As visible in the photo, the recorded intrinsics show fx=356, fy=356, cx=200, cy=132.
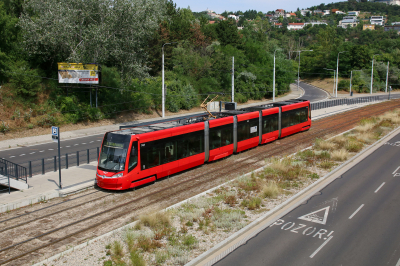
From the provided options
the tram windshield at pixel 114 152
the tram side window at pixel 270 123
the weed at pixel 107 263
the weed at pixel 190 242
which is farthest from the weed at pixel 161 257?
the tram side window at pixel 270 123

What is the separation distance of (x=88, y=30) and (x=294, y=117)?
20.3 meters

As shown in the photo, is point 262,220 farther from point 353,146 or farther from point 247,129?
point 353,146

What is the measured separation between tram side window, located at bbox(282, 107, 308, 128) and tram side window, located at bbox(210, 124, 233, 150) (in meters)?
7.71

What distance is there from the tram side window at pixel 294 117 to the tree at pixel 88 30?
15843 mm

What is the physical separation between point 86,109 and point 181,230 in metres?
28.3

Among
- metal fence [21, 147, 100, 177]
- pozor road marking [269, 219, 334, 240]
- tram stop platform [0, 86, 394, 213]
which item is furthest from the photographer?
metal fence [21, 147, 100, 177]

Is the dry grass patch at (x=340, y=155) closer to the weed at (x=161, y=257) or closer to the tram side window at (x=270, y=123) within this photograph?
the tram side window at (x=270, y=123)

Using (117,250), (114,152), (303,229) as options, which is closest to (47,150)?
(114,152)

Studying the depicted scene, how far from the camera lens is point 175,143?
17766 millimetres

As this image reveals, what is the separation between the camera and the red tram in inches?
607

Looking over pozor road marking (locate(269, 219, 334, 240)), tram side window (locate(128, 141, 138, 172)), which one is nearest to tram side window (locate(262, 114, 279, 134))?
tram side window (locate(128, 141, 138, 172))

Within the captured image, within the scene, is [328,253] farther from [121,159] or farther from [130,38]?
[130,38]

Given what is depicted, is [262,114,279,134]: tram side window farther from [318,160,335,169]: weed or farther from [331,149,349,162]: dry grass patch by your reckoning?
[318,160,335,169]: weed

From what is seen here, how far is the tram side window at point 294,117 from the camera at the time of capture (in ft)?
92.7
